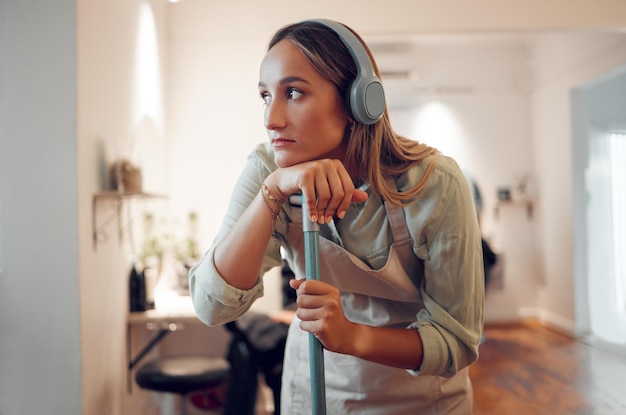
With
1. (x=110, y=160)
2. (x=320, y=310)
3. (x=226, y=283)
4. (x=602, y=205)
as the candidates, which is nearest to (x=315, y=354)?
(x=320, y=310)

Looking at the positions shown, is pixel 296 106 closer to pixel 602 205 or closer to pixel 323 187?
pixel 323 187

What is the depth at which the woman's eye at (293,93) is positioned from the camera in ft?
2.82

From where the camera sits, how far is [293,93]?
863 mm

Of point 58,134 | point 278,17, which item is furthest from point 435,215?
point 278,17

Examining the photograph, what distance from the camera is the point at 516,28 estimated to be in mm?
3236

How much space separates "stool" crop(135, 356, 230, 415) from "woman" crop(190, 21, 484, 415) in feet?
4.37

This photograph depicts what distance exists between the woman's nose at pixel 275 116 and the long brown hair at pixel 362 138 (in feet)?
0.28

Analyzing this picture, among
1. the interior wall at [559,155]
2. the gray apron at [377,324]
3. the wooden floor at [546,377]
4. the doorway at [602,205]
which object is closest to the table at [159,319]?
the gray apron at [377,324]

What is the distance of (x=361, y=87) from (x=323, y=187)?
0.59 ft

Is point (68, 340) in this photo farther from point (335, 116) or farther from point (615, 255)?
point (615, 255)

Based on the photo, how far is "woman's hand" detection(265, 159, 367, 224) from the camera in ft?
2.57

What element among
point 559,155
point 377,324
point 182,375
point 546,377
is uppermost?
point 559,155

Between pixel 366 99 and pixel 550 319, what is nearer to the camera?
pixel 366 99

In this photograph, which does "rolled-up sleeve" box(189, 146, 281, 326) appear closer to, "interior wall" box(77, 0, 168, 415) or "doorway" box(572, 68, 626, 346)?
"interior wall" box(77, 0, 168, 415)
